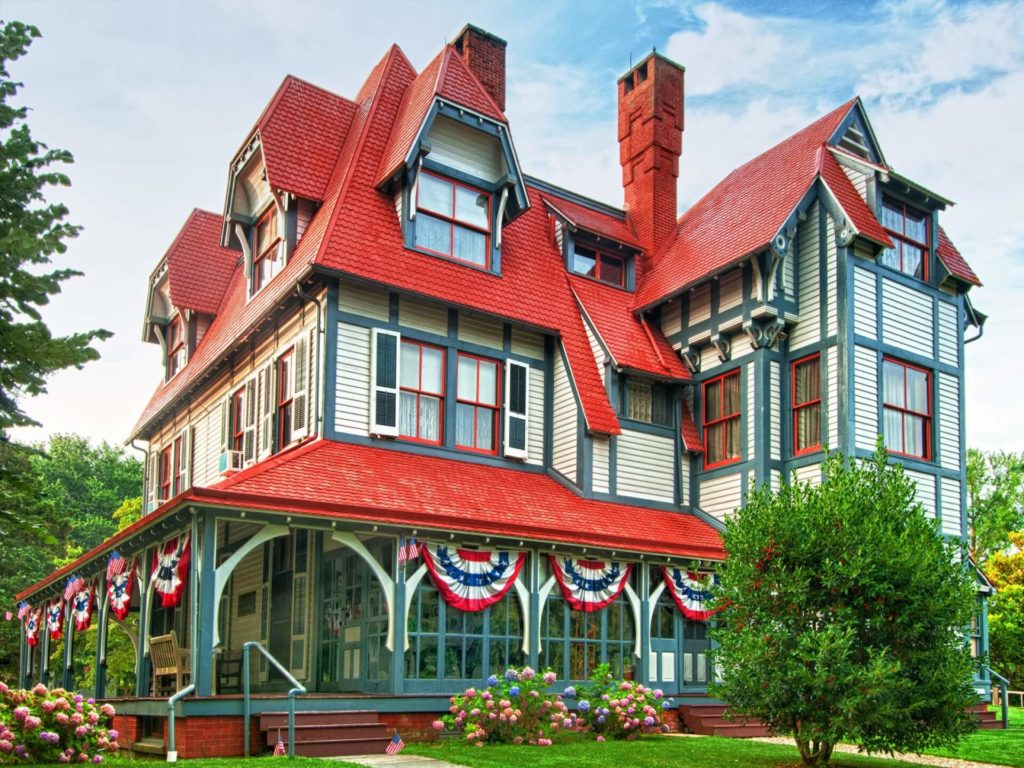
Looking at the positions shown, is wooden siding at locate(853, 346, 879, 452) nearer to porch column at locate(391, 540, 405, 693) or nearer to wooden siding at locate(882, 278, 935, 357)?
wooden siding at locate(882, 278, 935, 357)

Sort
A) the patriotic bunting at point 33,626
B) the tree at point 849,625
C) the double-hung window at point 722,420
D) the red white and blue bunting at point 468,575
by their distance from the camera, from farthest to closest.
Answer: the patriotic bunting at point 33,626
the double-hung window at point 722,420
the red white and blue bunting at point 468,575
the tree at point 849,625

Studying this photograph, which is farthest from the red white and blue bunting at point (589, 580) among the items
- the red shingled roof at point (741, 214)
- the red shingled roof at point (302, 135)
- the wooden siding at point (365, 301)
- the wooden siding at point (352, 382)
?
the red shingled roof at point (302, 135)

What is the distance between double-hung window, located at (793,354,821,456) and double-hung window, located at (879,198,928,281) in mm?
2813

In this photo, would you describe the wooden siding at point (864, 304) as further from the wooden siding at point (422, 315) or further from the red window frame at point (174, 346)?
the red window frame at point (174, 346)

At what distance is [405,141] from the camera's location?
21.4m

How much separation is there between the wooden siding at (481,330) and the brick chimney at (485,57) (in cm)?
669

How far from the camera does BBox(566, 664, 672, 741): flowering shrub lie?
656 inches

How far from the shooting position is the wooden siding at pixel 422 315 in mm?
20828

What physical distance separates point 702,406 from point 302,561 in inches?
363

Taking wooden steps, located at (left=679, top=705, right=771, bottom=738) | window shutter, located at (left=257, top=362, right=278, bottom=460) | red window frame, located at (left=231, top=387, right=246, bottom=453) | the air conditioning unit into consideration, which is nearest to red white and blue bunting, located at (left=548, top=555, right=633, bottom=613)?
wooden steps, located at (left=679, top=705, right=771, bottom=738)

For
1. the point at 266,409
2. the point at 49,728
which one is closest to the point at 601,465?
the point at 266,409

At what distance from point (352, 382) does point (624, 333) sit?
6783 mm

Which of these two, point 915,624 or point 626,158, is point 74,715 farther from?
point 626,158

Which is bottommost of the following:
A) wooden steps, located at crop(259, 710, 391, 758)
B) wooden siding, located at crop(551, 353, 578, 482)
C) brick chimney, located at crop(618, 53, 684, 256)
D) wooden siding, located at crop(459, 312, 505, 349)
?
wooden steps, located at crop(259, 710, 391, 758)
